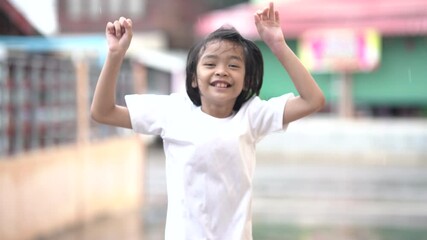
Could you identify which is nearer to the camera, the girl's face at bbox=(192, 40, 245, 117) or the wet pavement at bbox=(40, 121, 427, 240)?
the girl's face at bbox=(192, 40, 245, 117)

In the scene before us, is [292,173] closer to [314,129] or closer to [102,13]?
[314,129]

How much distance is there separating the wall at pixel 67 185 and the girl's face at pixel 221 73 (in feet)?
13.9

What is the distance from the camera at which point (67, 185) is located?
24.9 ft

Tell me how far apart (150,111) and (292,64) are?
441 millimetres

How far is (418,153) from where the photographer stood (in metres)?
15.2

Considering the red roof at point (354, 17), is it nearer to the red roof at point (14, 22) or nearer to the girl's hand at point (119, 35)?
the red roof at point (14, 22)

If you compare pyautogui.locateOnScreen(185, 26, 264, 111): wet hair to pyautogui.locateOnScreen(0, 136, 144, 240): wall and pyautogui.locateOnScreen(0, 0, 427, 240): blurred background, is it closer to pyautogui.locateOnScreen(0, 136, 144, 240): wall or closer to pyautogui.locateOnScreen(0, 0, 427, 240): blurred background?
Result: pyautogui.locateOnScreen(0, 0, 427, 240): blurred background

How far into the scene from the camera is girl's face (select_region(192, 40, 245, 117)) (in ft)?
7.63

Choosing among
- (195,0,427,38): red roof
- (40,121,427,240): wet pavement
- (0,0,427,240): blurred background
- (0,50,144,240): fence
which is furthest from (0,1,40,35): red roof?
(195,0,427,38): red roof

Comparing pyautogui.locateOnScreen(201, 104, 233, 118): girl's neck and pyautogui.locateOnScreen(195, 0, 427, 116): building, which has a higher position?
pyautogui.locateOnScreen(195, 0, 427, 116): building

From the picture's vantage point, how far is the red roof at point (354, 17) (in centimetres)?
1577

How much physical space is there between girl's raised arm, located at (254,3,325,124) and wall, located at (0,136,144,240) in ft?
14.3

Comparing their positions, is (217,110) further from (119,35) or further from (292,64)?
(119,35)

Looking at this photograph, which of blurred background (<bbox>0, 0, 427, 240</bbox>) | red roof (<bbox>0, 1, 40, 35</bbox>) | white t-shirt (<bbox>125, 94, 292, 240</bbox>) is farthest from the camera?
blurred background (<bbox>0, 0, 427, 240</bbox>)
